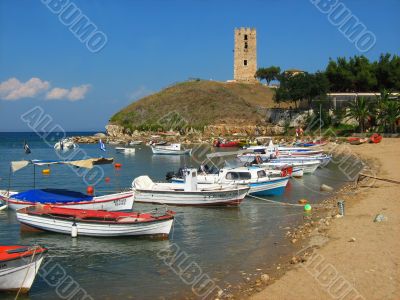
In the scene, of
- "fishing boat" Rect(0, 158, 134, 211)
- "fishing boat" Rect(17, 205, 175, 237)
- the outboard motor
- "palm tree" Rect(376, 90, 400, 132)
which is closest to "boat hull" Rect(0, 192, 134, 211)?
"fishing boat" Rect(0, 158, 134, 211)

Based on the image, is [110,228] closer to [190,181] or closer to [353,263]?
[190,181]

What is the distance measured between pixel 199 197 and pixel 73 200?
7410 mm

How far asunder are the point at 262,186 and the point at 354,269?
1777cm

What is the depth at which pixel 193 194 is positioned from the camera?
94.8 ft

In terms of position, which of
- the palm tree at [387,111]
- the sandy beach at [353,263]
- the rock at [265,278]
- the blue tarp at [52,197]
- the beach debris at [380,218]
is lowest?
the rock at [265,278]

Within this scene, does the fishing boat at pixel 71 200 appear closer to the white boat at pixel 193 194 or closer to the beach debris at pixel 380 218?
the white boat at pixel 193 194

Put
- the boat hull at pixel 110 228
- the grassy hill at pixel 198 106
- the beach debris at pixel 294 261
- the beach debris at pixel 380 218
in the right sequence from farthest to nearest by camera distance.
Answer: the grassy hill at pixel 198 106, the boat hull at pixel 110 228, the beach debris at pixel 380 218, the beach debris at pixel 294 261

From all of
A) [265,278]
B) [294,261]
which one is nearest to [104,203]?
[294,261]

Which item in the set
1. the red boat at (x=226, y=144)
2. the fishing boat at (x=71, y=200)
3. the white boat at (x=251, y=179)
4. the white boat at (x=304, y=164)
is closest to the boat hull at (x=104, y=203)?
the fishing boat at (x=71, y=200)

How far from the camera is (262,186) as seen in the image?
32875mm

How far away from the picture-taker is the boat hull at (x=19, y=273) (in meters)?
14.4

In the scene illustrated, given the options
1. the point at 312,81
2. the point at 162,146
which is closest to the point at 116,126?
the point at 162,146

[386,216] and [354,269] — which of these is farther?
[386,216]

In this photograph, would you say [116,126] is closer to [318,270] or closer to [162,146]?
[162,146]
